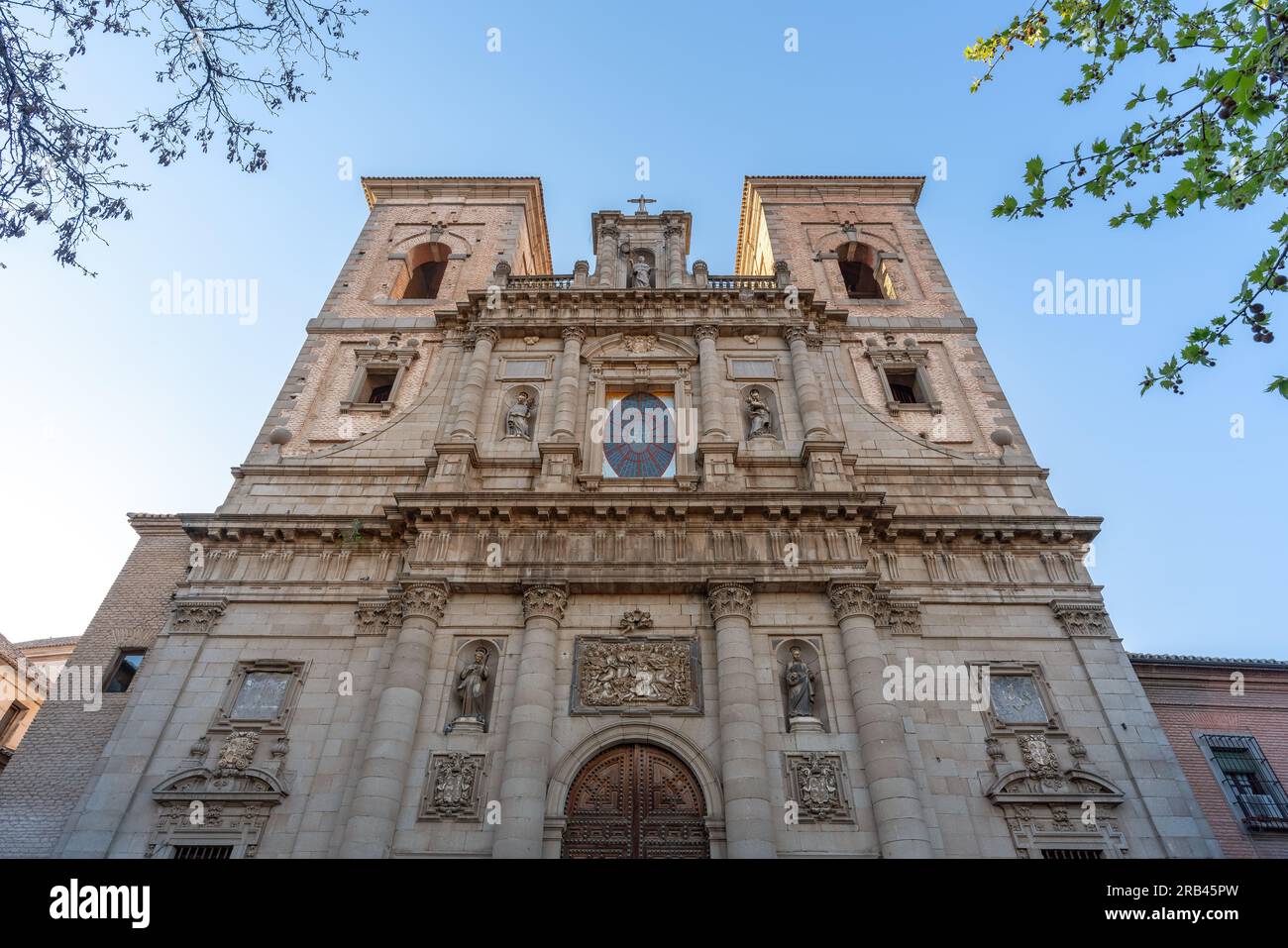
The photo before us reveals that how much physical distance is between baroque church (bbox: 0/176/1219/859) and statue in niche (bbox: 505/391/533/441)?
0.30ft

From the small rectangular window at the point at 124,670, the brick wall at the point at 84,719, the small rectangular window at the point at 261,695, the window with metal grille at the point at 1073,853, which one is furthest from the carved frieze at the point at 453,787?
the window with metal grille at the point at 1073,853

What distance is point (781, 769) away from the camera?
13516 mm

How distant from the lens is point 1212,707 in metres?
17.3

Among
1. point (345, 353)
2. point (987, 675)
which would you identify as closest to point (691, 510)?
point (987, 675)

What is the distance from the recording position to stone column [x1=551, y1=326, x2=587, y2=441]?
18766 mm

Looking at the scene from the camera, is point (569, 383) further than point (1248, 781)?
Yes

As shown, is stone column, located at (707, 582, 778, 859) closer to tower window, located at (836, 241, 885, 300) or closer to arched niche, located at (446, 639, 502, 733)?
arched niche, located at (446, 639, 502, 733)

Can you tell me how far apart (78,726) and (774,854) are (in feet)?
45.2

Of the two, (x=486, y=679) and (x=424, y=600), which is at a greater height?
(x=424, y=600)

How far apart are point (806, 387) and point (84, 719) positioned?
17574mm

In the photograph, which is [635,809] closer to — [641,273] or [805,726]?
[805,726]

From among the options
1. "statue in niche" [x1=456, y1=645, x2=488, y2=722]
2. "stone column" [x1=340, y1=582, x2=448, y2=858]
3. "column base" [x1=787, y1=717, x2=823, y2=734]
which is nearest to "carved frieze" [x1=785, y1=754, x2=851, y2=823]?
"column base" [x1=787, y1=717, x2=823, y2=734]

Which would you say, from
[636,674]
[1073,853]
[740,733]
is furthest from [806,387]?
[1073,853]

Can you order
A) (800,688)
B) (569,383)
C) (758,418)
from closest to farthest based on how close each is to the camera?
(800,688) < (758,418) < (569,383)
